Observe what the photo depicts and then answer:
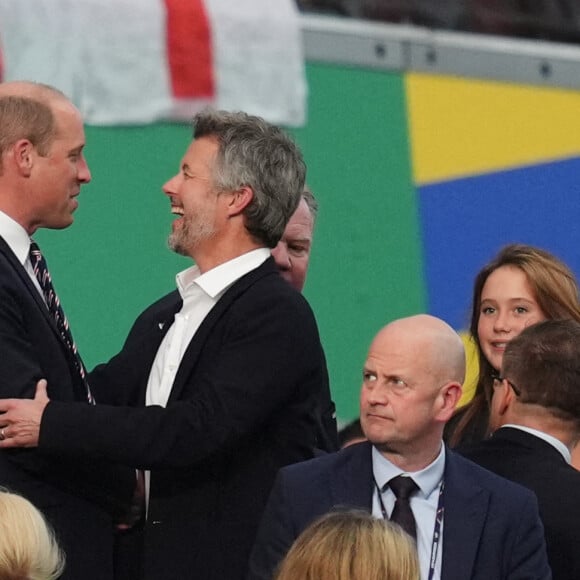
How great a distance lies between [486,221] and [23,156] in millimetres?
2742

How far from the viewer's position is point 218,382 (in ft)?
11.4

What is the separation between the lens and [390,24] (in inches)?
224

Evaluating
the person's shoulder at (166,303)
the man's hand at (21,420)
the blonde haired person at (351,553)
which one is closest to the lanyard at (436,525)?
the blonde haired person at (351,553)

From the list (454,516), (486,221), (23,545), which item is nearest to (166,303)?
(454,516)

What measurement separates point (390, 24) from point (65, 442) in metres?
2.72

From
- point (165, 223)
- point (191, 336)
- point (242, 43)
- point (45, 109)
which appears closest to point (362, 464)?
point (191, 336)

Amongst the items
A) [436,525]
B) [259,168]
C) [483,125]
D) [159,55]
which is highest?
[159,55]

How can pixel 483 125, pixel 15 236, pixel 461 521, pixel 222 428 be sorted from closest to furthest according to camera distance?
1. pixel 461 521
2. pixel 222 428
3. pixel 15 236
4. pixel 483 125

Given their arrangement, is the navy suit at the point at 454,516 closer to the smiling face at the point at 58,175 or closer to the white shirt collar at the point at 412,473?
the white shirt collar at the point at 412,473

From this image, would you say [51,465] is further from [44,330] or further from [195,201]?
[195,201]

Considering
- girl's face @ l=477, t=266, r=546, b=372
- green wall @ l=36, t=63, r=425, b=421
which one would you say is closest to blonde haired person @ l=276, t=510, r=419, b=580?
girl's face @ l=477, t=266, r=546, b=372

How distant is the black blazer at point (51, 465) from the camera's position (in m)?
3.40

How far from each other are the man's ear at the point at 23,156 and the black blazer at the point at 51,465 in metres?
0.16

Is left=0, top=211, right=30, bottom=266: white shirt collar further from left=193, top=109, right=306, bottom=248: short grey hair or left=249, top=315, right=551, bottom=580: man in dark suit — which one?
left=249, top=315, right=551, bottom=580: man in dark suit
